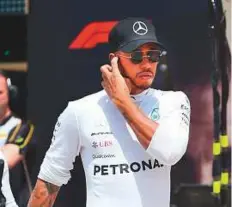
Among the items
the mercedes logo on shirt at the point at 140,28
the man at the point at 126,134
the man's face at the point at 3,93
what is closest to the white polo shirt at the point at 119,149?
the man at the point at 126,134

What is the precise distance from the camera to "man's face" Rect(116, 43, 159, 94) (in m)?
2.84

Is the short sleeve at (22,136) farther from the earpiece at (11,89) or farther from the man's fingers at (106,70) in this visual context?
the man's fingers at (106,70)

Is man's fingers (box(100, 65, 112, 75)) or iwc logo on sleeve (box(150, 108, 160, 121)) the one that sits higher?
man's fingers (box(100, 65, 112, 75))

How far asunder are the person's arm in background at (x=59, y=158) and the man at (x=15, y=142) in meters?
2.43

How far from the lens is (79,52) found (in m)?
5.62

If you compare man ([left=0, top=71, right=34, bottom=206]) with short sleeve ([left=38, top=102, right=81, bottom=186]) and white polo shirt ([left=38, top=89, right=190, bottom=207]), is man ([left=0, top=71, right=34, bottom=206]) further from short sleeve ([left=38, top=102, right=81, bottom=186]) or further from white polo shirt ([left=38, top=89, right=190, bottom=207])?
white polo shirt ([left=38, top=89, right=190, bottom=207])

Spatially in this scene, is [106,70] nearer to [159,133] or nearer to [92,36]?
[159,133]

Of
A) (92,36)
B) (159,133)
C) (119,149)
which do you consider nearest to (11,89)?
(92,36)

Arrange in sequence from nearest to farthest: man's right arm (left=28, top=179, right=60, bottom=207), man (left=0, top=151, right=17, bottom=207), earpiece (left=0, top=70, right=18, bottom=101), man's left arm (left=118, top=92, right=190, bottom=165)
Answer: man's left arm (left=118, top=92, right=190, bottom=165) < man's right arm (left=28, top=179, right=60, bottom=207) < man (left=0, top=151, right=17, bottom=207) < earpiece (left=0, top=70, right=18, bottom=101)

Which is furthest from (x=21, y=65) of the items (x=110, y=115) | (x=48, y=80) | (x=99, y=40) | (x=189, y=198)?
(x=110, y=115)

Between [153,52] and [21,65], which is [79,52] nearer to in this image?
[21,65]

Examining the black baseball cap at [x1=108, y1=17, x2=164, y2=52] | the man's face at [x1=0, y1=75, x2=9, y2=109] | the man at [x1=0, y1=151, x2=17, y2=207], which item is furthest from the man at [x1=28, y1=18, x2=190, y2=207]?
the man's face at [x1=0, y1=75, x2=9, y2=109]

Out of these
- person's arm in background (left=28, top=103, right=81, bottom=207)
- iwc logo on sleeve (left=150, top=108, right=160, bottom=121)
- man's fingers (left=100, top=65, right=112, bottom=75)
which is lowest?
person's arm in background (left=28, top=103, right=81, bottom=207)

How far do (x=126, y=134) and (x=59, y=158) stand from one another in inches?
13.6
